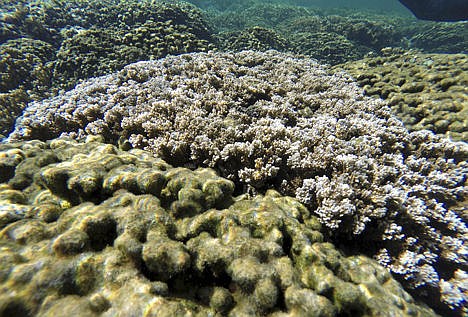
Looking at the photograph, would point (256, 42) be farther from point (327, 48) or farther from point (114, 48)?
point (114, 48)

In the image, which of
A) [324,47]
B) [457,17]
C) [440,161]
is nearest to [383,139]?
[440,161]

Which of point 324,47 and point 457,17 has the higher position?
point 457,17

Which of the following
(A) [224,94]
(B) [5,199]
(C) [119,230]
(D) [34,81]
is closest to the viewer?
(C) [119,230]

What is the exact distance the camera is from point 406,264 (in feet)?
9.20

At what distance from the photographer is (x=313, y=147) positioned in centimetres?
402

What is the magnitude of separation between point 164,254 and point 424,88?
324 inches

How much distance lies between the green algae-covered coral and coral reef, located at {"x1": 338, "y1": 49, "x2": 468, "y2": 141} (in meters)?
4.73

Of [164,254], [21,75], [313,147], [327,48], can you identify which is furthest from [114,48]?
[327,48]

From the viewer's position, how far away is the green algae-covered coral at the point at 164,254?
1756 mm

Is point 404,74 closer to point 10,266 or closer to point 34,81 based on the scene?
point 10,266

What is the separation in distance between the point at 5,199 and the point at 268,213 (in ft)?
9.73

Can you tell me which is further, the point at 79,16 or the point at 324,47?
the point at 324,47

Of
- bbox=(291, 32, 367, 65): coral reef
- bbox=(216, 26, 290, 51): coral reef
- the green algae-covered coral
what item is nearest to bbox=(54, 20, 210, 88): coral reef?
bbox=(216, 26, 290, 51): coral reef

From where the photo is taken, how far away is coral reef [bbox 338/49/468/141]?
5.43 m
